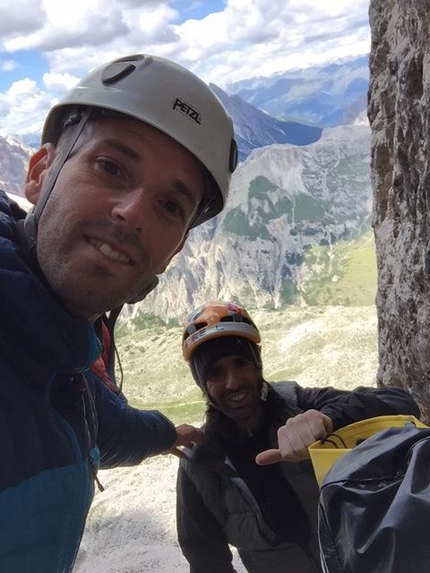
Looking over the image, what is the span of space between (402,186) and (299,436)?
11.2 ft

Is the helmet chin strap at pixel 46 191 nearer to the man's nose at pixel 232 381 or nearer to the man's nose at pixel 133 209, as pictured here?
the man's nose at pixel 133 209

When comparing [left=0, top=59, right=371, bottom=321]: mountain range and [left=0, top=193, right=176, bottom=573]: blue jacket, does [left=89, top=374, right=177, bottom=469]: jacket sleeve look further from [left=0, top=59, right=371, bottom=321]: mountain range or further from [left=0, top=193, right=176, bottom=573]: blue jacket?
[left=0, top=59, right=371, bottom=321]: mountain range

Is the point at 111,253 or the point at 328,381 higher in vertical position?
the point at 111,253

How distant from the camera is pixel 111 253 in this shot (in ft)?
7.72

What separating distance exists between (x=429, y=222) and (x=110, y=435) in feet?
10.6

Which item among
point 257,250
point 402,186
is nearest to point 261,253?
point 257,250

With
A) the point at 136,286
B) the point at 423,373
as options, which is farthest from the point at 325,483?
the point at 423,373

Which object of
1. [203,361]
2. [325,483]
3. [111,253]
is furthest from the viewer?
[203,361]

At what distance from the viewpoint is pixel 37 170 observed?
9.25 feet

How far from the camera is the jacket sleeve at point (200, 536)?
13.9ft

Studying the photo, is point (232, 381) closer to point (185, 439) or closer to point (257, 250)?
point (185, 439)

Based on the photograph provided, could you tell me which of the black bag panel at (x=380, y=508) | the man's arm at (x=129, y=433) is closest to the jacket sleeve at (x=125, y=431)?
the man's arm at (x=129, y=433)

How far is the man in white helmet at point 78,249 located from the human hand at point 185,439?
1406 millimetres

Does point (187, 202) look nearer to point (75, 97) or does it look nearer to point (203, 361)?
point (75, 97)
